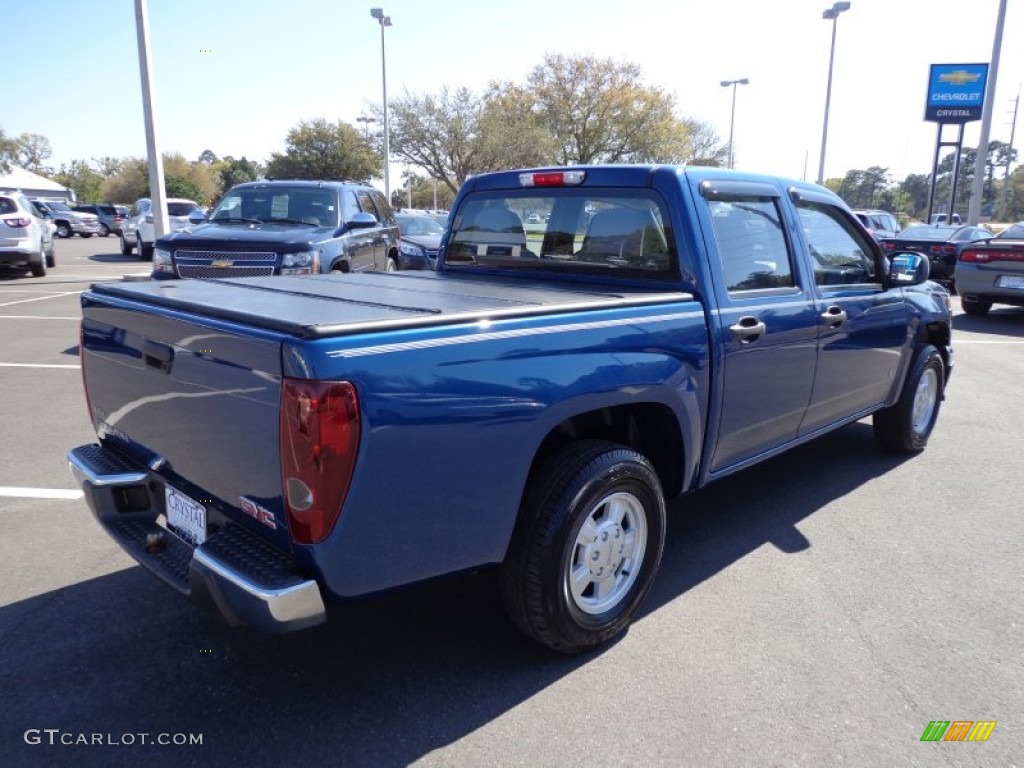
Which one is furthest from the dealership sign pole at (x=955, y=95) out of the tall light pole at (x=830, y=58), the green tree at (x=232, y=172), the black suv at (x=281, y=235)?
the green tree at (x=232, y=172)

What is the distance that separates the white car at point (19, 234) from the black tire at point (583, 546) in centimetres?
1693

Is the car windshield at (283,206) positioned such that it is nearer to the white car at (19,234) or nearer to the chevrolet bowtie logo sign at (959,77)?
the white car at (19,234)

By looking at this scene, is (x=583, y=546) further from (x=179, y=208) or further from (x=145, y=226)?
(x=179, y=208)

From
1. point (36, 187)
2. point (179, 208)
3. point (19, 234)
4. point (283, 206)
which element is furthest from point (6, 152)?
point (283, 206)

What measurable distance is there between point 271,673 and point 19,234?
54.1 feet

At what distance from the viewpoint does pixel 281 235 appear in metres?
8.35

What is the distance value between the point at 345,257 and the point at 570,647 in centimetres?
687

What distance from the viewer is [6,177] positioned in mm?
66500

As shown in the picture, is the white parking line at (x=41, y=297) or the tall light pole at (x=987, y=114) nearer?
the white parking line at (x=41, y=297)

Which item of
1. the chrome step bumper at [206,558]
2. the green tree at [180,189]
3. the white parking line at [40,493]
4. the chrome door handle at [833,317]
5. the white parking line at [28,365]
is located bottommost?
the white parking line at [40,493]

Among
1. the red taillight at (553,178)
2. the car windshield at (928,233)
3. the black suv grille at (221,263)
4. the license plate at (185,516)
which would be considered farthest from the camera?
the car windshield at (928,233)

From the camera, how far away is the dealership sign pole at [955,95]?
108ft

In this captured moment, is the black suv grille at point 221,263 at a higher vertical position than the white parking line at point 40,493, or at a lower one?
higher

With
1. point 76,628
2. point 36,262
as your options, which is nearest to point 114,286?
point 76,628
